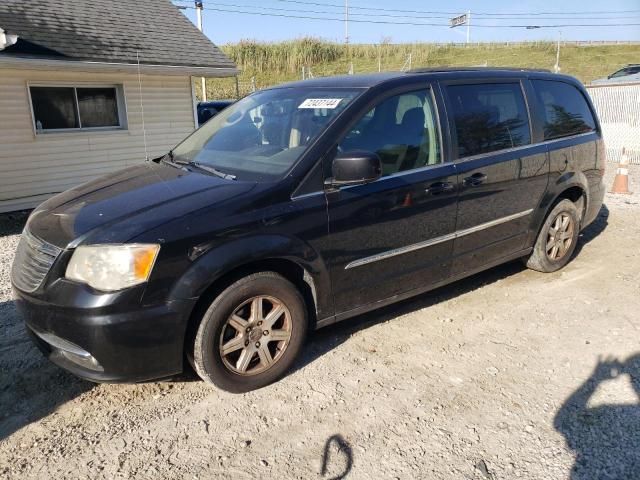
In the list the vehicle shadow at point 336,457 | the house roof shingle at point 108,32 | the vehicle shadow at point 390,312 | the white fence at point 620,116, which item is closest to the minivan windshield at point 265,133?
the vehicle shadow at point 390,312

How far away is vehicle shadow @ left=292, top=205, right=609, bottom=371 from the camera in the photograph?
368cm

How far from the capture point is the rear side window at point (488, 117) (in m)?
3.92

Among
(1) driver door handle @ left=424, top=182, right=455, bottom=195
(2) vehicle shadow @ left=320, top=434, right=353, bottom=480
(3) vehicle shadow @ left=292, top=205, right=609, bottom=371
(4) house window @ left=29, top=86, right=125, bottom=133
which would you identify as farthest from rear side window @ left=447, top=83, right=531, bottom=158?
(4) house window @ left=29, top=86, right=125, bottom=133

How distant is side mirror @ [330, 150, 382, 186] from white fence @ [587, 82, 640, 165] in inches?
464

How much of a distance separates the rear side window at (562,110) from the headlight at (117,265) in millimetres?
3678

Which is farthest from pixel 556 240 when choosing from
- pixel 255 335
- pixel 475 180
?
pixel 255 335

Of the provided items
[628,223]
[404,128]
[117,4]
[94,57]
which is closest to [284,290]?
[404,128]

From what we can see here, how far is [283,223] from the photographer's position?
3027 mm

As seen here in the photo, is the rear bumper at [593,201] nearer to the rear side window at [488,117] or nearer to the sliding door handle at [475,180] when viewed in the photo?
the rear side window at [488,117]

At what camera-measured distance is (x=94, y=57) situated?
347 inches

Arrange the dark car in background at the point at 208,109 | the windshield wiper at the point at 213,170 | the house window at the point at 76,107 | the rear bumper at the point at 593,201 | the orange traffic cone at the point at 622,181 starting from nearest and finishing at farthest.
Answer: the windshield wiper at the point at 213,170
the rear bumper at the point at 593,201
the orange traffic cone at the point at 622,181
the house window at the point at 76,107
the dark car in background at the point at 208,109

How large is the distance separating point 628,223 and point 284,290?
580cm

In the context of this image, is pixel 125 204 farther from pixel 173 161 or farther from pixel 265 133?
pixel 265 133

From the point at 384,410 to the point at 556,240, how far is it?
2.95 m
